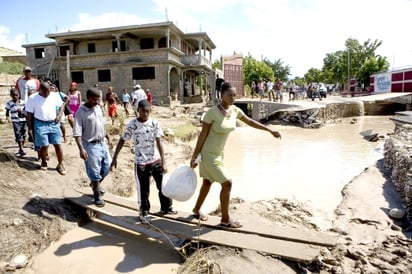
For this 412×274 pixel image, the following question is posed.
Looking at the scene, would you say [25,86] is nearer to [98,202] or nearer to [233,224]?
[98,202]

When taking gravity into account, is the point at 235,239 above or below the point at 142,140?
below

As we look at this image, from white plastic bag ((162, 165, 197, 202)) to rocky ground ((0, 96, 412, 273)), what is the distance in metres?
0.66

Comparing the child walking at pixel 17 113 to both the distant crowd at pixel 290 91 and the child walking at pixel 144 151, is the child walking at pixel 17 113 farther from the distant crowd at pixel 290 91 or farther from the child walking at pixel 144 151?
the distant crowd at pixel 290 91

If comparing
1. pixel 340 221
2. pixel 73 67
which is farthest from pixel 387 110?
pixel 73 67

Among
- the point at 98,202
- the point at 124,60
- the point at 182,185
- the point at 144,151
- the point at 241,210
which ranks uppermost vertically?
the point at 124,60

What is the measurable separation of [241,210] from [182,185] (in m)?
1.65

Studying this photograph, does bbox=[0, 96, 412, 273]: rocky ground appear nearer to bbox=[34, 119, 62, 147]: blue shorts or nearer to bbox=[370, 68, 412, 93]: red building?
bbox=[34, 119, 62, 147]: blue shorts

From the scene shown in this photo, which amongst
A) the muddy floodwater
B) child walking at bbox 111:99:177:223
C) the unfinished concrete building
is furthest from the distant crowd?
child walking at bbox 111:99:177:223

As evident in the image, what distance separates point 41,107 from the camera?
519cm

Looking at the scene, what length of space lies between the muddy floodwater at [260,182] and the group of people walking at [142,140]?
51cm

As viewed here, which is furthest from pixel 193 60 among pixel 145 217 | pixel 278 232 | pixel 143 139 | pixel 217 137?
pixel 278 232

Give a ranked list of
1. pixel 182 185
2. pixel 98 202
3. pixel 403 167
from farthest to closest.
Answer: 1. pixel 403 167
2. pixel 98 202
3. pixel 182 185

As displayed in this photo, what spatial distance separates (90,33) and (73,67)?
2.81 metres

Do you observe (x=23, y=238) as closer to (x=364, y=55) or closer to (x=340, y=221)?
(x=340, y=221)
